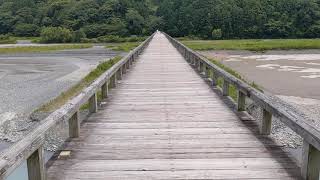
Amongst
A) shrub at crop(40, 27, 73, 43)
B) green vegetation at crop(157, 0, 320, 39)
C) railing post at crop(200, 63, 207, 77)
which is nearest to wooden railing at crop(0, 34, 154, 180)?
railing post at crop(200, 63, 207, 77)

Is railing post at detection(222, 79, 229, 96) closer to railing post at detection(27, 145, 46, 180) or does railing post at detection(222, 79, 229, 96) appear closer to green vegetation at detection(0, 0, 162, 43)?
railing post at detection(27, 145, 46, 180)

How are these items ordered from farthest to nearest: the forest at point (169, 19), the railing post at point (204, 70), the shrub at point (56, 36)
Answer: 1. the forest at point (169, 19)
2. the shrub at point (56, 36)
3. the railing post at point (204, 70)

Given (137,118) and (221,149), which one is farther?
(137,118)

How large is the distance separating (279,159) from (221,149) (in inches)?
27.3

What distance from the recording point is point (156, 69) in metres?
14.2

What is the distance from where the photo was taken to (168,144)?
16.0ft

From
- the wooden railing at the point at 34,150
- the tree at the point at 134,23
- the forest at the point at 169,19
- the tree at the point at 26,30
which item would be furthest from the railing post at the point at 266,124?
the tree at the point at 26,30

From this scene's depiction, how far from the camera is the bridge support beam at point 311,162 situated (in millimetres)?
3607

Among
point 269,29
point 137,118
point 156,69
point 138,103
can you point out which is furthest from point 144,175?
point 269,29

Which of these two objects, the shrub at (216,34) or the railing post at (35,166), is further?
the shrub at (216,34)

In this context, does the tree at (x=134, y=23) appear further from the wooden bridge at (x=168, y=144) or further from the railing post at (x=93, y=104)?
the railing post at (x=93, y=104)

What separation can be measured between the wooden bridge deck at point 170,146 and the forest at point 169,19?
8536 centimetres

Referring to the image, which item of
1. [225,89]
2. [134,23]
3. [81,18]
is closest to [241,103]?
[225,89]

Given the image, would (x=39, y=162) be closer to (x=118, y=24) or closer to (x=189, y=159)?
(x=189, y=159)
